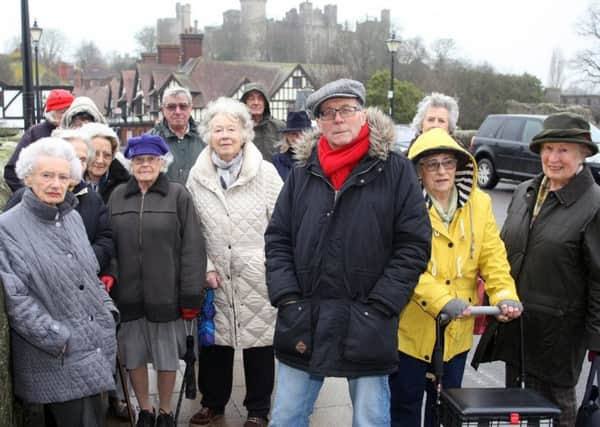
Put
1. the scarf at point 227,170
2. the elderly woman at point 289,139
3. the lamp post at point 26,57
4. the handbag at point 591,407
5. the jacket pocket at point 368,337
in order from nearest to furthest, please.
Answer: the jacket pocket at point 368,337 < the handbag at point 591,407 < the scarf at point 227,170 < the elderly woman at point 289,139 < the lamp post at point 26,57

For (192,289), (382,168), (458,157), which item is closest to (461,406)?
(382,168)

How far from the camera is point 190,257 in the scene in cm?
411

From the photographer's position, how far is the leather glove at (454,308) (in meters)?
3.20

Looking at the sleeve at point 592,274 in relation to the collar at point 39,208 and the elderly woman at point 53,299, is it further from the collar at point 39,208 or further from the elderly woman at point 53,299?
the collar at point 39,208

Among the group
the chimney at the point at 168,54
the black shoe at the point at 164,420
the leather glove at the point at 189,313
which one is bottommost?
the black shoe at the point at 164,420

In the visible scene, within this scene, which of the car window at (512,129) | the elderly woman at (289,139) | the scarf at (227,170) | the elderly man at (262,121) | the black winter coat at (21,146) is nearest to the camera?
the scarf at (227,170)

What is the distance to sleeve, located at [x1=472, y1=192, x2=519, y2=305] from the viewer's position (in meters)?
3.41

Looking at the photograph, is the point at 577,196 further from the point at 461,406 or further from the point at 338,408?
the point at 338,408

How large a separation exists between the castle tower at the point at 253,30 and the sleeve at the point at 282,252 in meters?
76.5

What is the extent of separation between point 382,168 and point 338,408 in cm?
227

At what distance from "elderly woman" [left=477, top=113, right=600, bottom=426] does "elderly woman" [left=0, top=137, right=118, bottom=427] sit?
7.01 feet

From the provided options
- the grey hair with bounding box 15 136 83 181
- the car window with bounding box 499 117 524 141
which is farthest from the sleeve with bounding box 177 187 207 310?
the car window with bounding box 499 117 524 141

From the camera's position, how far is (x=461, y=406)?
9.34ft

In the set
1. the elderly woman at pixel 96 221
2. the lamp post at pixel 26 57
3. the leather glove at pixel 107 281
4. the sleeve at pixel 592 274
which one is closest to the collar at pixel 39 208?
the elderly woman at pixel 96 221
